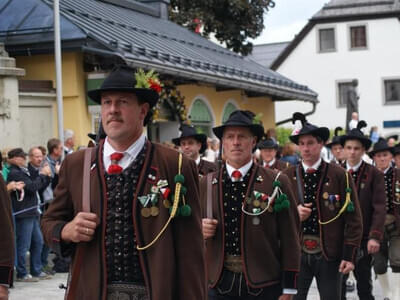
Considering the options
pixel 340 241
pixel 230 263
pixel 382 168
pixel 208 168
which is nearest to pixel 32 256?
pixel 208 168

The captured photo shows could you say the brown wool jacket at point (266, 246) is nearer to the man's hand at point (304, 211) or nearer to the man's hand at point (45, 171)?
the man's hand at point (304, 211)

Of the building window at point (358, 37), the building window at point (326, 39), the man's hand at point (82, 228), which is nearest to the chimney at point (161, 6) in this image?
the man's hand at point (82, 228)

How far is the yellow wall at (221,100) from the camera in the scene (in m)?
21.8

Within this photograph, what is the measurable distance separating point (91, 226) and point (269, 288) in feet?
6.95

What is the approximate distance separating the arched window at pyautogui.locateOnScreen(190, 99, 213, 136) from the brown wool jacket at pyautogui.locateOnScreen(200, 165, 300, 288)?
49.4ft

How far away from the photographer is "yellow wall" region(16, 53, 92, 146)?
17.1m

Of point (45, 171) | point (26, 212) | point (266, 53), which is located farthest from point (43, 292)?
point (266, 53)

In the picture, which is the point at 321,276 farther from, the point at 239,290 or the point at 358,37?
the point at 358,37

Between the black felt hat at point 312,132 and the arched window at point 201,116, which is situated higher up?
the arched window at point 201,116

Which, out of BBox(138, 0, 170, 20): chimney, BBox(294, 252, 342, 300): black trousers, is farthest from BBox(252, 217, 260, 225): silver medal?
BBox(138, 0, 170, 20): chimney

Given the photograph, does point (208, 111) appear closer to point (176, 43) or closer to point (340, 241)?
point (176, 43)

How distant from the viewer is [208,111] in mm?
23156

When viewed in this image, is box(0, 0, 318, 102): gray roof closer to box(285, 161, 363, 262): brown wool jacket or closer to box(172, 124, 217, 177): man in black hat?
box(172, 124, 217, 177): man in black hat

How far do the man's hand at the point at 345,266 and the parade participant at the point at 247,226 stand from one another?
1.48 m
